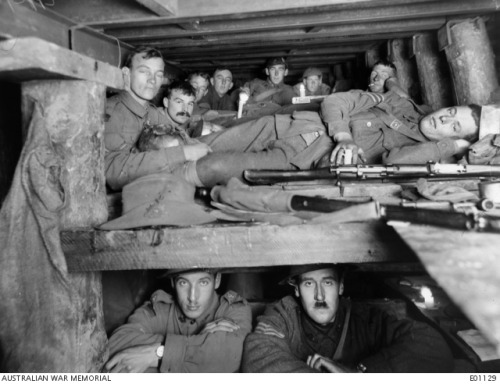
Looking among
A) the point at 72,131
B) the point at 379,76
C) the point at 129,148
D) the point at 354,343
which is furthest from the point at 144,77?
the point at 379,76

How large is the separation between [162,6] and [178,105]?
1.12m

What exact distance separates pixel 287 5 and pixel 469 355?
3064 mm

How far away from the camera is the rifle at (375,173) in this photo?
252cm

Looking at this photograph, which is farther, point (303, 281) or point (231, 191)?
point (303, 281)

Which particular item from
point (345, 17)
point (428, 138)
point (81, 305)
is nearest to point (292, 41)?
point (345, 17)

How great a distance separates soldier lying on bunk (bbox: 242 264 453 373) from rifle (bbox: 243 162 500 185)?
73cm

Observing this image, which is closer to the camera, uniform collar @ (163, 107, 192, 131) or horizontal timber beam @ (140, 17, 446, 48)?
uniform collar @ (163, 107, 192, 131)

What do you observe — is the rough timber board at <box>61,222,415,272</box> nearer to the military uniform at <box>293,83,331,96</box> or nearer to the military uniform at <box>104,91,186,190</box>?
the military uniform at <box>104,91,186,190</box>

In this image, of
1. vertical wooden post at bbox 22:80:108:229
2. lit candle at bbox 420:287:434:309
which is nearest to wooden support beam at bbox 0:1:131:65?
vertical wooden post at bbox 22:80:108:229

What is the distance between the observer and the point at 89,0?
3.22m

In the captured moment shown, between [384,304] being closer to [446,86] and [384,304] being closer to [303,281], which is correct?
[303,281]

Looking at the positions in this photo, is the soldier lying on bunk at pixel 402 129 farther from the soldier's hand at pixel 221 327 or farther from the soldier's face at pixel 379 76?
the soldier's hand at pixel 221 327

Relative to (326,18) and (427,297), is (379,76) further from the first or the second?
(427,297)

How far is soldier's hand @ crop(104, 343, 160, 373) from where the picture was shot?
2.29m
